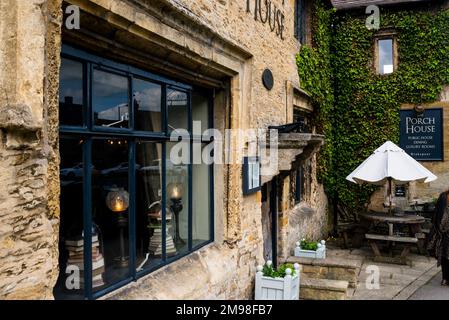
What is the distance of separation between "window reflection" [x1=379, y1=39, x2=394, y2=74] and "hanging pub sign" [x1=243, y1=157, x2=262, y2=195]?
787cm

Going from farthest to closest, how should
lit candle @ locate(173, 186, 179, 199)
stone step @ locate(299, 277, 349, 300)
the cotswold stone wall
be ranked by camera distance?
stone step @ locate(299, 277, 349, 300), lit candle @ locate(173, 186, 179, 199), the cotswold stone wall

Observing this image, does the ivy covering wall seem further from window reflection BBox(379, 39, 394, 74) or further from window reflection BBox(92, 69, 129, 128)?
window reflection BBox(92, 69, 129, 128)

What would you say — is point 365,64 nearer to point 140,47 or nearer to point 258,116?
point 258,116

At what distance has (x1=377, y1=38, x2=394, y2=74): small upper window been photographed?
36.5ft

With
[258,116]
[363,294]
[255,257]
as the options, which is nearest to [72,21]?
[258,116]


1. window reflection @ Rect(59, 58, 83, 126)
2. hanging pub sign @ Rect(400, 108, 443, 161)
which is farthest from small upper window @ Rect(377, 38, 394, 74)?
window reflection @ Rect(59, 58, 83, 126)

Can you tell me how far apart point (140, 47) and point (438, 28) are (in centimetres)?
1025

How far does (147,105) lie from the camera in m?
3.36

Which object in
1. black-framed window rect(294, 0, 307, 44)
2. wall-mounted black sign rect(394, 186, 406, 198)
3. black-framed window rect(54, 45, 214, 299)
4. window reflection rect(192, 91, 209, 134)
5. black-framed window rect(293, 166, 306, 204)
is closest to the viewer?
black-framed window rect(54, 45, 214, 299)

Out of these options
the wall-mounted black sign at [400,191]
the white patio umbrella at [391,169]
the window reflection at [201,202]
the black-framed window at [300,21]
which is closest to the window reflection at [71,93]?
the window reflection at [201,202]

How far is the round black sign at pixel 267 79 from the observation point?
17.1 feet

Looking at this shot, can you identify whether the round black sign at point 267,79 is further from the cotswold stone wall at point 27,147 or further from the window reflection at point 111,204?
the cotswold stone wall at point 27,147

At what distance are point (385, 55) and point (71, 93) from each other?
35.0ft

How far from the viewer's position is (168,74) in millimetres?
3609
